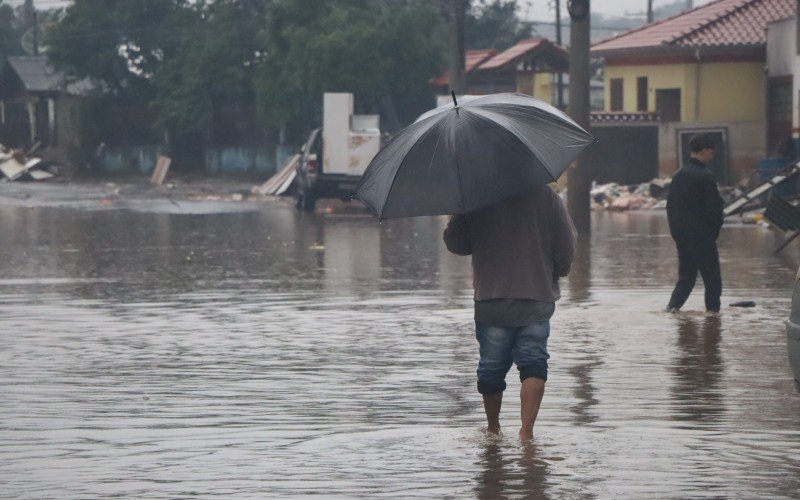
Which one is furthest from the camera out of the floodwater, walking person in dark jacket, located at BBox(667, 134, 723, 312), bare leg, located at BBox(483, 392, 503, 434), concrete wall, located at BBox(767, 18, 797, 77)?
concrete wall, located at BBox(767, 18, 797, 77)

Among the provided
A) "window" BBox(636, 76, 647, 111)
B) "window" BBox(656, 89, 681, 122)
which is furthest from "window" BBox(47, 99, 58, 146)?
"window" BBox(656, 89, 681, 122)

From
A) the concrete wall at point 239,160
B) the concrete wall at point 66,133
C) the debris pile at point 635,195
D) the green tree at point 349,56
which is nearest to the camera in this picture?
the debris pile at point 635,195

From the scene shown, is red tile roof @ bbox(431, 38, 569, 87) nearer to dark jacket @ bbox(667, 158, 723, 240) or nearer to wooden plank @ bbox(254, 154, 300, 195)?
wooden plank @ bbox(254, 154, 300, 195)

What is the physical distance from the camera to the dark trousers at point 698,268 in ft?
43.4

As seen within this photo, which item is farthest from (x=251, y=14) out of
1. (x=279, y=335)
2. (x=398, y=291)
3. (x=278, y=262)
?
(x=279, y=335)

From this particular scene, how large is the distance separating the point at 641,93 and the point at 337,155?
13.3 meters

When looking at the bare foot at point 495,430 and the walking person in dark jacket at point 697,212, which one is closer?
the bare foot at point 495,430

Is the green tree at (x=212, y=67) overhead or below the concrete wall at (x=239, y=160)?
overhead

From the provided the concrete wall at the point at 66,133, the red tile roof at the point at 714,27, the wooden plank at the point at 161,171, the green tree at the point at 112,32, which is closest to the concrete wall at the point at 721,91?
the red tile roof at the point at 714,27

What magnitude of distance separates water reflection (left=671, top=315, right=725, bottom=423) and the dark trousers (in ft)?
0.57

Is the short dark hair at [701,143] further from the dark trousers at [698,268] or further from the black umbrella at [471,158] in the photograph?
the black umbrella at [471,158]

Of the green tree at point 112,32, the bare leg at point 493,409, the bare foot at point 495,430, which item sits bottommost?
the bare foot at point 495,430

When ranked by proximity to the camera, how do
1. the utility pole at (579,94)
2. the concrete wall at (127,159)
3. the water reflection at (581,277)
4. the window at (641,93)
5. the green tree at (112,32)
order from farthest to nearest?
the concrete wall at (127,159), the green tree at (112,32), the window at (641,93), the utility pole at (579,94), the water reflection at (581,277)

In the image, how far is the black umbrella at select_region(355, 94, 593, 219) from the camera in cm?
759
